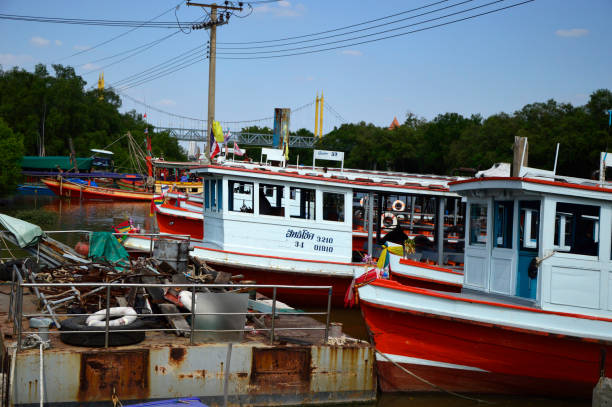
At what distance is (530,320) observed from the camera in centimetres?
1007

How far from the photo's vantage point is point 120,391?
27.6 feet

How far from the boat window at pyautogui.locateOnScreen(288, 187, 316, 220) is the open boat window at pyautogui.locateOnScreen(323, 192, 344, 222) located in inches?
13.6

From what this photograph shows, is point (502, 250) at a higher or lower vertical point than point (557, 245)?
lower

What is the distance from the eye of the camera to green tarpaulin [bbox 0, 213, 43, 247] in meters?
12.4

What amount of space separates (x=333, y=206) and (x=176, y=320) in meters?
8.18

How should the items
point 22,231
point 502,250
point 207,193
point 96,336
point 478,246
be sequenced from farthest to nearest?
point 207,193, point 22,231, point 478,246, point 502,250, point 96,336

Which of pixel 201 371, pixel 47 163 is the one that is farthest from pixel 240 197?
pixel 47 163

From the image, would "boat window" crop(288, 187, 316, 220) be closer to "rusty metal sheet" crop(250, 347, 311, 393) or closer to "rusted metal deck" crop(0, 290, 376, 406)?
"rusted metal deck" crop(0, 290, 376, 406)

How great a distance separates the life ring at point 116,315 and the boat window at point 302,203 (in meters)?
7.97

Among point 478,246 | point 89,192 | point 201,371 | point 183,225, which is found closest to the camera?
point 201,371

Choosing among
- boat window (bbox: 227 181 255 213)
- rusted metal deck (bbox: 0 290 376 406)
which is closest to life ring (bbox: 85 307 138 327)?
rusted metal deck (bbox: 0 290 376 406)

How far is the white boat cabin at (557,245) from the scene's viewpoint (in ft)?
33.9

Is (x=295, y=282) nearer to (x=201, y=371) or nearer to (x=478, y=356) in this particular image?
(x=478, y=356)

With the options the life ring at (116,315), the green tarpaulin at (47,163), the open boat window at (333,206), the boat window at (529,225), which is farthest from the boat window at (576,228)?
the green tarpaulin at (47,163)
